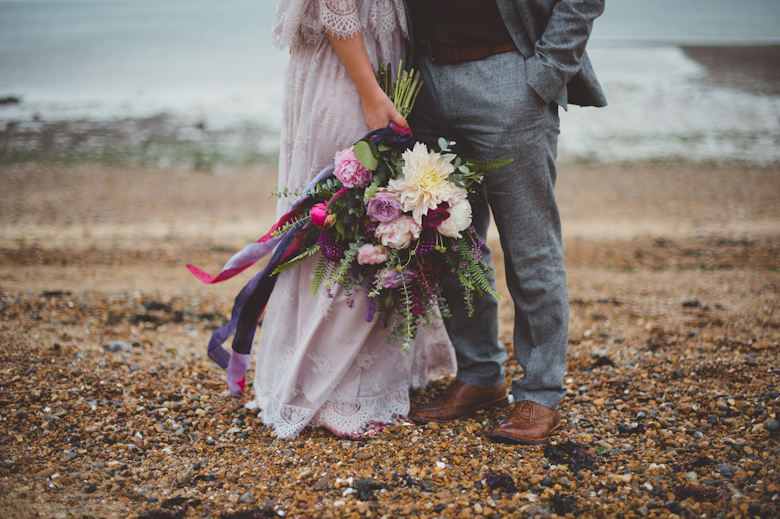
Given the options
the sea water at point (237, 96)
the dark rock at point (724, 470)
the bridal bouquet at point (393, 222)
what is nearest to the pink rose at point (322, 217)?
the bridal bouquet at point (393, 222)

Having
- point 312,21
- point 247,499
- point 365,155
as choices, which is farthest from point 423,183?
point 247,499

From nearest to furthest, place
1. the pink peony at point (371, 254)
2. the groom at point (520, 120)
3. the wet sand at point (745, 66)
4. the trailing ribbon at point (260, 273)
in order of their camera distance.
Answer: the groom at point (520, 120)
the pink peony at point (371, 254)
the trailing ribbon at point (260, 273)
the wet sand at point (745, 66)

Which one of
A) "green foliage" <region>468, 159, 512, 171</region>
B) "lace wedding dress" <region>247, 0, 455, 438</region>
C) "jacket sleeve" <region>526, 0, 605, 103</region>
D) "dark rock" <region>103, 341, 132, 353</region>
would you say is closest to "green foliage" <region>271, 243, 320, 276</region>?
"lace wedding dress" <region>247, 0, 455, 438</region>

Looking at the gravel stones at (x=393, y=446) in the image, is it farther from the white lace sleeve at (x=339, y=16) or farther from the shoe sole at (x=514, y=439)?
the white lace sleeve at (x=339, y=16)

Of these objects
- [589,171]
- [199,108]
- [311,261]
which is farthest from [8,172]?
[589,171]

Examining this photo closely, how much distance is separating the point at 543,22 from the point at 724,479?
2.05 meters

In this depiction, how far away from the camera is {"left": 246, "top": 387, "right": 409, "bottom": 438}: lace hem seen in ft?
8.94

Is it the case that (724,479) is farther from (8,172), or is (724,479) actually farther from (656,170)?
(8,172)

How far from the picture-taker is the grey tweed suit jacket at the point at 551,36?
2.21 metres

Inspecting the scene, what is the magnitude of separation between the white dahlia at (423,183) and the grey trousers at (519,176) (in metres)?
0.23

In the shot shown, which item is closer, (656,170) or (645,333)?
(645,333)

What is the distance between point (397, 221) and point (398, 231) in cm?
4

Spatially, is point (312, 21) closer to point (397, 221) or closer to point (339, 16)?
point (339, 16)

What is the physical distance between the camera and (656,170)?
11.2 m
